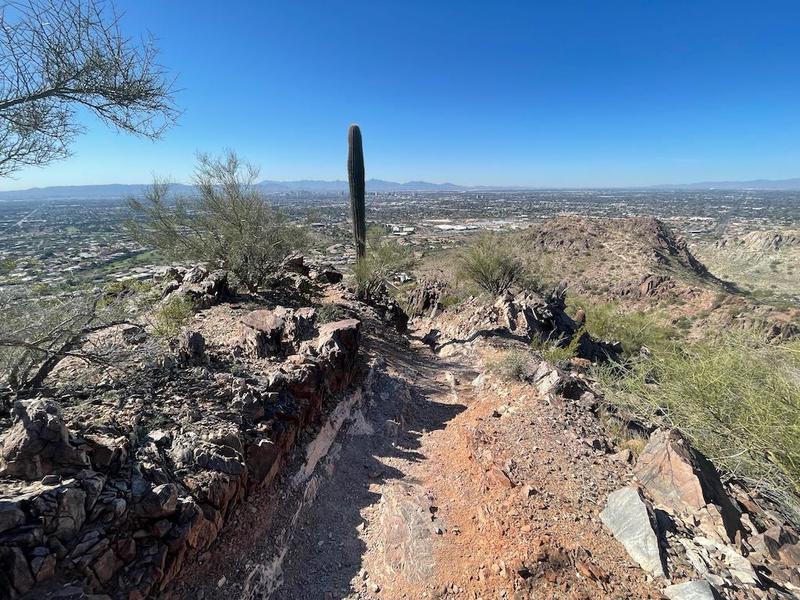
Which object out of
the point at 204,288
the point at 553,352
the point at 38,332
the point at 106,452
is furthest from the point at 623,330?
the point at 38,332

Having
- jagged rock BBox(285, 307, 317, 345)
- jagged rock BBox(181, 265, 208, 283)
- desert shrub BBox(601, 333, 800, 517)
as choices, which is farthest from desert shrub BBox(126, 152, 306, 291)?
desert shrub BBox(601, 333, 800, 517)

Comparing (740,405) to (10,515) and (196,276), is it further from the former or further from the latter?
(196,276)

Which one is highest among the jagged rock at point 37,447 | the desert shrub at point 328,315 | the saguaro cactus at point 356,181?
the saguaro cactus at point 356,181

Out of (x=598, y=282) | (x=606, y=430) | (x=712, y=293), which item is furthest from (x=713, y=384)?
(x=598, y=282)

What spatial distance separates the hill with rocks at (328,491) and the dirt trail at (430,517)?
2cm

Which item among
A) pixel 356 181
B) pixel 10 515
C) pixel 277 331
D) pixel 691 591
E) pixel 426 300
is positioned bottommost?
pixel 426 300

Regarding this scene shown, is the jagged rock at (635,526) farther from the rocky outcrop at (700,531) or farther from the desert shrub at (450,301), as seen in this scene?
the desert shrub at (450,301)

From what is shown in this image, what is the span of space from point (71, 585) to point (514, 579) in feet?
10.0

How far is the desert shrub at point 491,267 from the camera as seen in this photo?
14961mm

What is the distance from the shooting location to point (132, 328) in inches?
200

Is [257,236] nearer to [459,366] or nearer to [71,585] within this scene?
[459,366]

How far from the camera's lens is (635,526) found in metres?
3.49

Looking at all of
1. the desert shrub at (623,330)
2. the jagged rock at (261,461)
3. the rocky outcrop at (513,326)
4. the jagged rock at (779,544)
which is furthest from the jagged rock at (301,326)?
the desert shrub at (623,330)

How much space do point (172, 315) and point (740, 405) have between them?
25.0 feet
